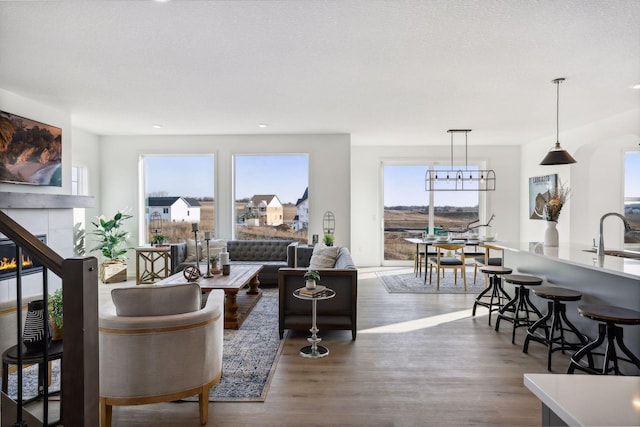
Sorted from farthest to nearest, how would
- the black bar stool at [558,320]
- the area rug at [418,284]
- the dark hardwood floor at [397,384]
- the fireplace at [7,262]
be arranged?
the area rug at [418,284] < the fireplace at [7,262] < the black bar stool at [558,320] < the dark hardwood floor at [397,384]

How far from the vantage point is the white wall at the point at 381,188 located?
830 centimetres

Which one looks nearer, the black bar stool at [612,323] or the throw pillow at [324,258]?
the black bar stool at [612,323]

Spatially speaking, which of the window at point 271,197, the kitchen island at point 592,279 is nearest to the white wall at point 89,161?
the window at point 271,197

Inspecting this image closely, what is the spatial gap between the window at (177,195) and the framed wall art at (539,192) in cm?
627

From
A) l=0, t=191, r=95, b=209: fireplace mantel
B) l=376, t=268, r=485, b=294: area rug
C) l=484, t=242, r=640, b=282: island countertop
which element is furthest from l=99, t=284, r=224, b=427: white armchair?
l=376, t=268, r=485, b=294: area rug

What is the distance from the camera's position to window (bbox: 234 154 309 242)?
7.25m

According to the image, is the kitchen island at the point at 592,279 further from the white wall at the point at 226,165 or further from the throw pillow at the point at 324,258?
the white wall at the point at 226,165

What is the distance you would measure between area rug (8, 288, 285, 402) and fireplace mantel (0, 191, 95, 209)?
6.57ft

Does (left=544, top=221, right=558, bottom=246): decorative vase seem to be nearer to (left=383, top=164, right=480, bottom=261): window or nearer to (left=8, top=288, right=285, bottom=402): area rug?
(left=8, top=288, right=285, bottom=402): area rug

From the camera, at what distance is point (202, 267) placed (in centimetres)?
555

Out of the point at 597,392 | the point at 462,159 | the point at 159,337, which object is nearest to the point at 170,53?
the point at 159,337

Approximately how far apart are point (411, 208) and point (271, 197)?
3163 millimetres

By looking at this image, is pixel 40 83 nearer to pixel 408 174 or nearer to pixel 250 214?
pixel 250 214

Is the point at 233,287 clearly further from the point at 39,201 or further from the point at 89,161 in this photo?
the point at 89,161
